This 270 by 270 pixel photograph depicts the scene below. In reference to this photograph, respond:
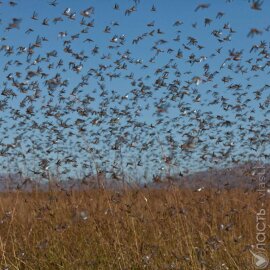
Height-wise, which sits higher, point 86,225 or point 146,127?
point 146,127

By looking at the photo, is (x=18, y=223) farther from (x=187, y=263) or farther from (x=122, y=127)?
(x=187, y=263)

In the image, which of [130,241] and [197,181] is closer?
[130,241]

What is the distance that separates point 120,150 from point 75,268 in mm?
1772

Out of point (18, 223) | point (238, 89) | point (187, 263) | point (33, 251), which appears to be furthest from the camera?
point (238, 89)

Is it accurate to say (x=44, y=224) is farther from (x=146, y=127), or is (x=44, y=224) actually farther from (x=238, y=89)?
(x=238, y=89)

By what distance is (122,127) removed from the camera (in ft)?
27.5

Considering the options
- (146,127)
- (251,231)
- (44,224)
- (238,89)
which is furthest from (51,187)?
(238,89)

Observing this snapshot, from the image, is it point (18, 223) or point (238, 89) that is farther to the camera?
point (238, 89)

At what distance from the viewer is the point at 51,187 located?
25.4 ft

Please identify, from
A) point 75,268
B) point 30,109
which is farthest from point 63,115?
point 75,268

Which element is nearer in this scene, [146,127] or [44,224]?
[44,224]

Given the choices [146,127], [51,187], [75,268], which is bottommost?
[75,268]

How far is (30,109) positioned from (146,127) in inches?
76.3

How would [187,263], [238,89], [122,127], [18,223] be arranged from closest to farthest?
[187,263] < [18,223] < [122,127] < [238,89]
